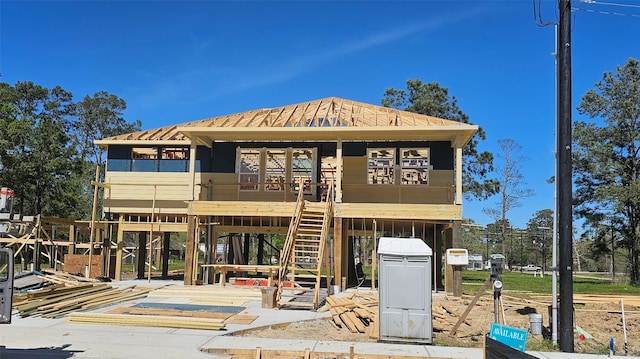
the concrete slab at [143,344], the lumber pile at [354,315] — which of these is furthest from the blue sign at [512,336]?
the lumber pile at [354,315]

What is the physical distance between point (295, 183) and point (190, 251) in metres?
4.55

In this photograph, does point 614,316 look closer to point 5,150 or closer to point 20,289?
point 20,289

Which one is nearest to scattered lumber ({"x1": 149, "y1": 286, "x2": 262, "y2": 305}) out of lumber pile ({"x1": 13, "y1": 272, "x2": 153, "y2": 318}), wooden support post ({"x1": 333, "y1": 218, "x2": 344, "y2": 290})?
lumber pile ({"x1": 13, "y1": 272, "x2": 153, "y2": 318})

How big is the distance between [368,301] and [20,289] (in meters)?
10.5

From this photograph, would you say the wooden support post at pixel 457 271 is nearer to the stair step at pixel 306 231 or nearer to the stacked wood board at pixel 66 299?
the stair step at pixel 306 231

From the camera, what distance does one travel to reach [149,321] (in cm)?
1132

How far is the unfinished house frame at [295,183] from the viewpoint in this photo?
1841 cm

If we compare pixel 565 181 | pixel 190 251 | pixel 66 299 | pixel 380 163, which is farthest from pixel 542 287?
pixel 66 299

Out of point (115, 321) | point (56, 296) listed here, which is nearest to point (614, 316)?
point (115, 321)

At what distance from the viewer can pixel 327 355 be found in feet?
28.2

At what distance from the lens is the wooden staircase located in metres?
14.8

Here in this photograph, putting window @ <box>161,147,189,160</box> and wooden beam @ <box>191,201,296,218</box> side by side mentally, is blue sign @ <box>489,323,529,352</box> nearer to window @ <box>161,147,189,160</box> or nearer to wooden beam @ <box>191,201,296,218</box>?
wooden beam @ <box>191,201,296,218</box>

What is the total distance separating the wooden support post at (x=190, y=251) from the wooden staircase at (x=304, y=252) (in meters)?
3.50

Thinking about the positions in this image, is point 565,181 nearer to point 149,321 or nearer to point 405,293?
point 405,293
